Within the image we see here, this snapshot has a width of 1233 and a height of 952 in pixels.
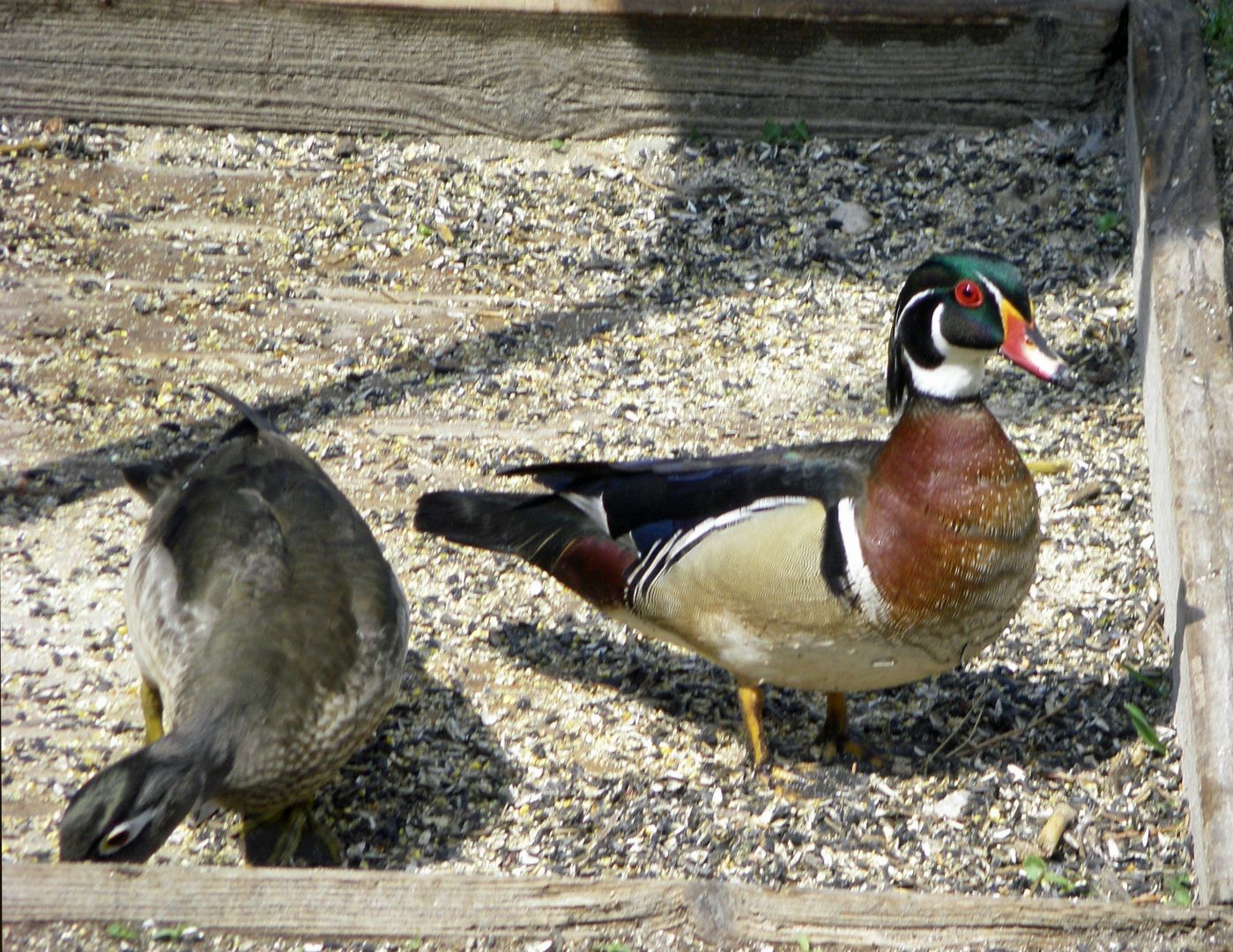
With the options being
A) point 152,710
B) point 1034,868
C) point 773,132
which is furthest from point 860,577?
point 773,132

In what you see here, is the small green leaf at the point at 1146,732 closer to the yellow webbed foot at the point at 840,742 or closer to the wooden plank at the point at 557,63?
the yellow webbed foot at the point at 840,742

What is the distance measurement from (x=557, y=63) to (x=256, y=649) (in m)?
2.65

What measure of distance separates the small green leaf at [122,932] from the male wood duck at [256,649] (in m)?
0.17

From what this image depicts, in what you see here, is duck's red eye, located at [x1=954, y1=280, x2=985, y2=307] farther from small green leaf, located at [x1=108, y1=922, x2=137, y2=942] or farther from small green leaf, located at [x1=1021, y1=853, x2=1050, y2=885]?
small green leaf, located at [x1=108, y1=922, x2=137, y2=942]

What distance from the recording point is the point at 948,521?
295 cm

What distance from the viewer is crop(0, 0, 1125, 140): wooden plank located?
492 cm

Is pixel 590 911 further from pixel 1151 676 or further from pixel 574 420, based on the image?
pixel 574 420

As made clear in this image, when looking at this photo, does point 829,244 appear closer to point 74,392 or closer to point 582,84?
point 582,84

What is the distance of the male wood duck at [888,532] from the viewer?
116 inches

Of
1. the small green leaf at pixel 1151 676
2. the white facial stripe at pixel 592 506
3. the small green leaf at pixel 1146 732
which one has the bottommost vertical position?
the small green leaf at pixel 1146 732

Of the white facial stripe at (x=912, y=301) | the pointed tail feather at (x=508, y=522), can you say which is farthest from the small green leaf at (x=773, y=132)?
the white facial stripe at (x=912, y=301)

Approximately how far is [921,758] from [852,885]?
43 centimetres

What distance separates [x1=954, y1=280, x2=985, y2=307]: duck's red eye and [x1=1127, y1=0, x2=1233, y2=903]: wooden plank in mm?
736

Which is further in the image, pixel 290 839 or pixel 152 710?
pixel 152 710
